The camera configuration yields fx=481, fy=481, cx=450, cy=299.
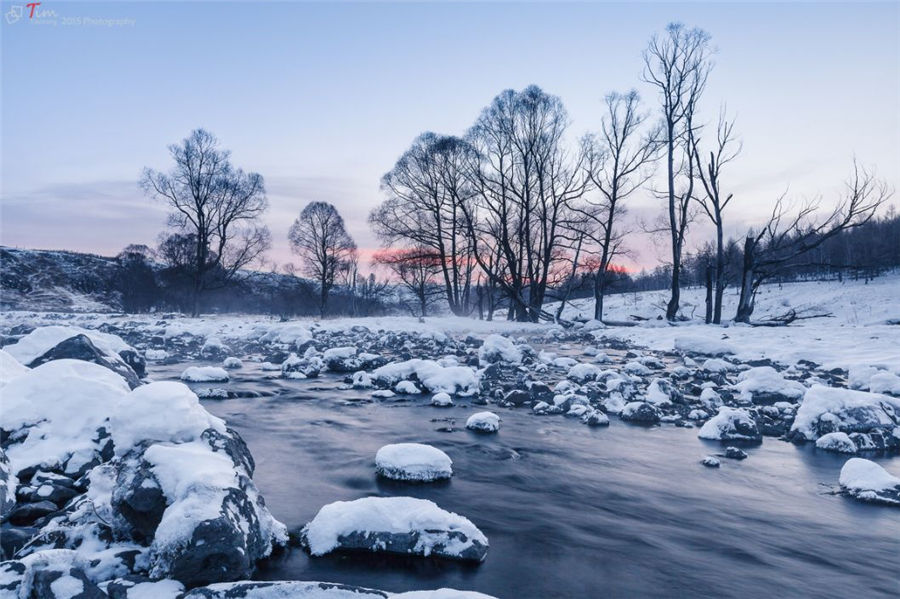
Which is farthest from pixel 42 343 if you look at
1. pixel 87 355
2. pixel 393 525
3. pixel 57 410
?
pixel 393 525

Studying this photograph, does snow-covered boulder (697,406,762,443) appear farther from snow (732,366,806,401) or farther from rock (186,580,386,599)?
rock (186,580,386,599)

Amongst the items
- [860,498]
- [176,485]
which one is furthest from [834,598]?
[176,485]

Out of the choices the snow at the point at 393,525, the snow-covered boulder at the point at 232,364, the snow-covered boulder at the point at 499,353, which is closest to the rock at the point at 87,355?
the snow at the point at 393,525

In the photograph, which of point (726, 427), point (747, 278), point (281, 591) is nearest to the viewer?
point (281, 591)

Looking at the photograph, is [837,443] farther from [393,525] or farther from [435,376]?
[435,376]

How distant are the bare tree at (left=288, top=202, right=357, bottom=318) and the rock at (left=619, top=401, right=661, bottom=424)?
2414 cm

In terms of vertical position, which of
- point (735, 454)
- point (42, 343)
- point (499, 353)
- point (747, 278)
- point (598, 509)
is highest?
point (747, 278)

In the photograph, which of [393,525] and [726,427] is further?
[726,427]

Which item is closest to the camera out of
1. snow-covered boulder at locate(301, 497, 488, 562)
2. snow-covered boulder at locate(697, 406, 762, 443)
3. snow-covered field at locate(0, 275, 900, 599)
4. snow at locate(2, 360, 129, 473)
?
snow-covered field at locate(0, 275, 900, 599)

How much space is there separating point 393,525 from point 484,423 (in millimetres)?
2646

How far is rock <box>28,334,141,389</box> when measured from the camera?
546 cm

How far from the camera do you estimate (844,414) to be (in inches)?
202

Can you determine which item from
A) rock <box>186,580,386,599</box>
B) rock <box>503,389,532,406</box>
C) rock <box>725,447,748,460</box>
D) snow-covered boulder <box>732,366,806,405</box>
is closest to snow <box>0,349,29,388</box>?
rock <box>186,580,386,599</box>

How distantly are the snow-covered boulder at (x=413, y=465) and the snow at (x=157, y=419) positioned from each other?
1403mm
